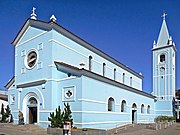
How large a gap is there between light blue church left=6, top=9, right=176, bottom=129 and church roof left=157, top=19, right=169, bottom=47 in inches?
872

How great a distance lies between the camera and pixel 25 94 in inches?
1033

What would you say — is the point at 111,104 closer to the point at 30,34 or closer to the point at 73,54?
the point at 73,54

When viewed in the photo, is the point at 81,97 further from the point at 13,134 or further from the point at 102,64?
the point at 102,64

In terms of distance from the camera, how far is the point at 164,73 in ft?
163

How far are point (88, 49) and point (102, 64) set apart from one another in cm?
453

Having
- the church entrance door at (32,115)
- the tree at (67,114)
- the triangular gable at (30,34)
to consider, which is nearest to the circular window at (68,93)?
the tree at (67,114)

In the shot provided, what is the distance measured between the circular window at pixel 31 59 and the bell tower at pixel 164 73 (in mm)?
30047

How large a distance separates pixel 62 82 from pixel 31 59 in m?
5.88

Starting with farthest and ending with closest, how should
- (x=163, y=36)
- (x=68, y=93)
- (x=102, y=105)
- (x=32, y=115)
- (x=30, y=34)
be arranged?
1. (x=163, y=36)
2. (x=30, y=34)
3. (x=32, y=115)
4. (x=102, y=105)
5. (x=68, y=93)

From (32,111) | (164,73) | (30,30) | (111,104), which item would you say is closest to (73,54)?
(30,30)

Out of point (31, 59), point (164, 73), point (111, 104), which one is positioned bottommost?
point (111, 104)

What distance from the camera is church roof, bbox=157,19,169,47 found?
51.7 m

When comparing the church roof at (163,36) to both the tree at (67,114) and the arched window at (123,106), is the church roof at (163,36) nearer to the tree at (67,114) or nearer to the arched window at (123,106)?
the arched window at (123,106)

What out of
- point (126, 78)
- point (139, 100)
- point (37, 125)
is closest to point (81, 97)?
point (37, 125)
